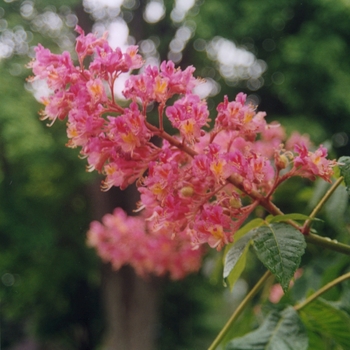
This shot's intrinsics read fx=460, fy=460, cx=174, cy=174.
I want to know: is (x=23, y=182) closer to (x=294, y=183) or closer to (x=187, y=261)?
(x=187, y=261)

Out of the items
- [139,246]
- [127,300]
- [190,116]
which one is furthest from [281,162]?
[127,300]

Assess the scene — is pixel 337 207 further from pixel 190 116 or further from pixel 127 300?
pixel 127 300

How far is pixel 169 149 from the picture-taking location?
62cm

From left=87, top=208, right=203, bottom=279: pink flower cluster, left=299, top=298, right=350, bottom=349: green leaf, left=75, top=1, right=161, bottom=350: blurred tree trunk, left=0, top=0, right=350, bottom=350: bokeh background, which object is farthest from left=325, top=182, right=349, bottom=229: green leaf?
left=75, top=1, right=161, bottom=350: blurred tree trunk

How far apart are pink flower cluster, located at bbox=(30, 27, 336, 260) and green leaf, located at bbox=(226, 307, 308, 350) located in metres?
0.18

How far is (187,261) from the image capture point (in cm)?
198

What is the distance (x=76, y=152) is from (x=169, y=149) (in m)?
3.38

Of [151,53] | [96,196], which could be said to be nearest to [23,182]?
[96,196]

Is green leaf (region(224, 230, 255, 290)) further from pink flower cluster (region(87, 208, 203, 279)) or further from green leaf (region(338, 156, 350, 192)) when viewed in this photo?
pink flower cluster (region(87, 208, 203, 279))

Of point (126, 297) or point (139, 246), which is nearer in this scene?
point (139, 246)

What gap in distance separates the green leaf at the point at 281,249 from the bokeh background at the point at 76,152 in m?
2.49

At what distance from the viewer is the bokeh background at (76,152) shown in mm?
3504

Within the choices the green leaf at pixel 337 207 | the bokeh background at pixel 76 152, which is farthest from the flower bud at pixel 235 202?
the bokeh background at pixel 76 152

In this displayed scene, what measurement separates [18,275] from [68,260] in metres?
0.54
